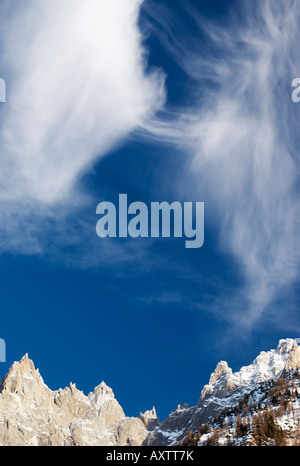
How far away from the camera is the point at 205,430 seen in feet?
445

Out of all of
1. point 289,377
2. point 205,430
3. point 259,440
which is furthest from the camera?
point 289,377

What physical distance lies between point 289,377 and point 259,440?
58.8m
